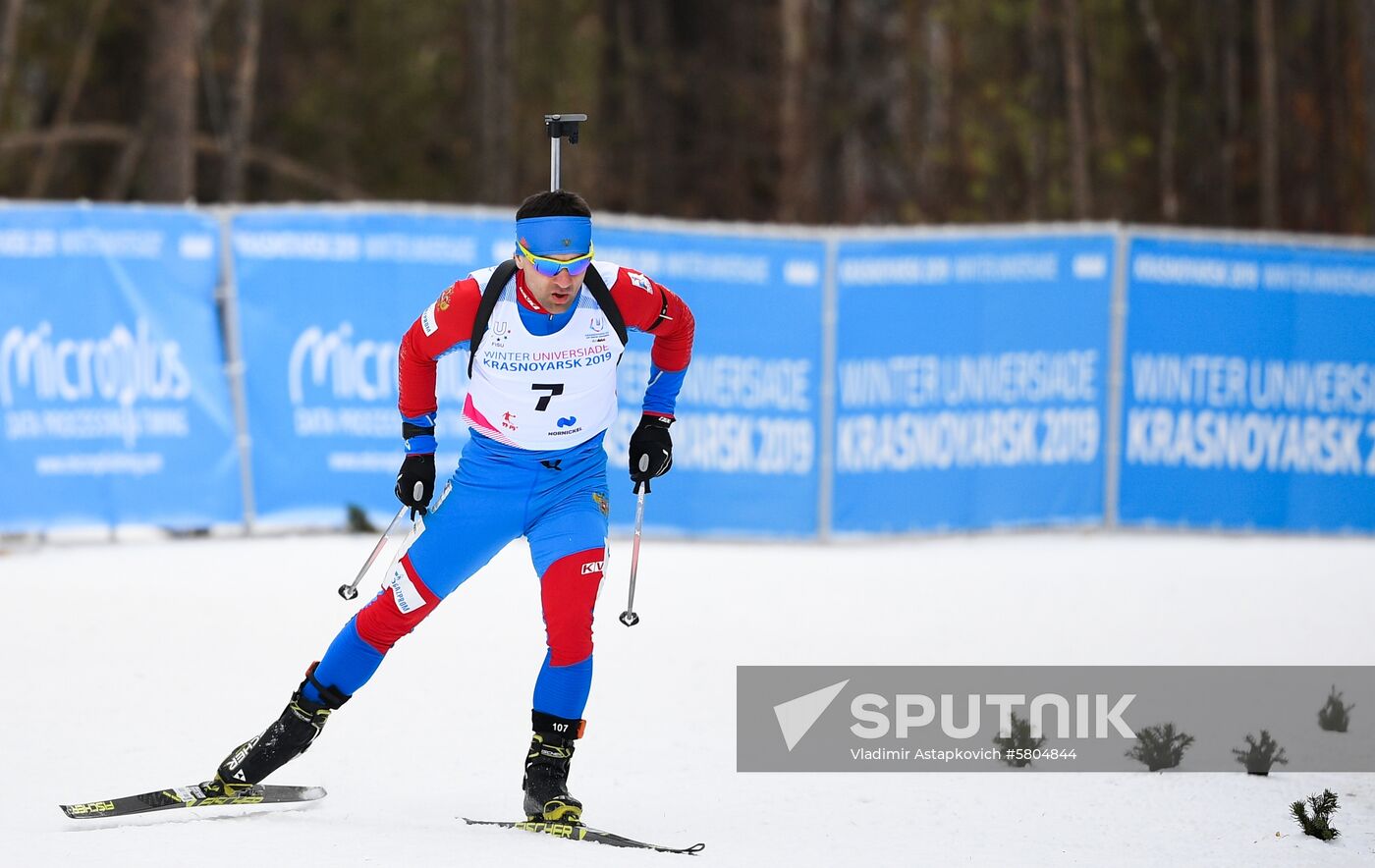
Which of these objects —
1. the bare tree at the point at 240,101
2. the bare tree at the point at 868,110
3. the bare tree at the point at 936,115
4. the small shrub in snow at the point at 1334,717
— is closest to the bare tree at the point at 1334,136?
the bare tree at the point at 936,115

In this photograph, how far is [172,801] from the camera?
19.8ft

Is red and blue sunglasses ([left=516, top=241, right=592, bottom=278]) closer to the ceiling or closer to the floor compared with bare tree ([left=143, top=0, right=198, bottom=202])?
closer to the floor

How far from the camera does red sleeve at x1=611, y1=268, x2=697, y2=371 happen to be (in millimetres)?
6352

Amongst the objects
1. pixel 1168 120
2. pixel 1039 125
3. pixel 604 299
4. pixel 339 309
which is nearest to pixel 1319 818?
pixel 604 299

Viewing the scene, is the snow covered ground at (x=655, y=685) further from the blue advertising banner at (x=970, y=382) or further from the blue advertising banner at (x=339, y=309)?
the blue advertising banner at (x=339, y=309)

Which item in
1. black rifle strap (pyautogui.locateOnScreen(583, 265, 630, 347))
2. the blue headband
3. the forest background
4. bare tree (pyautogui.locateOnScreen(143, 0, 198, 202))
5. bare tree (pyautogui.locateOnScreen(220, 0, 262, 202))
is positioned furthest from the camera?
the forest background

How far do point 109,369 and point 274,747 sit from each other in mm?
6472

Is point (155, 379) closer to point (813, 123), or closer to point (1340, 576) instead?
point (1340, 576)

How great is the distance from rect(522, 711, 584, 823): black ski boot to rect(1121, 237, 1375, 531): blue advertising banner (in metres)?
7.84

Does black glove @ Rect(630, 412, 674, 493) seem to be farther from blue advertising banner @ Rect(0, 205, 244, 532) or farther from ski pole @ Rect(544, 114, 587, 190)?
blue advertising banner @ Rect(0, 205, 244, 532)

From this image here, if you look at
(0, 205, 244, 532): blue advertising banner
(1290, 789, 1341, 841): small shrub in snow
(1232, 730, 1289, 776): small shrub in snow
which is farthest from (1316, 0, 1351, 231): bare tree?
(1290, 789, 1341, 841): small shrub in snow

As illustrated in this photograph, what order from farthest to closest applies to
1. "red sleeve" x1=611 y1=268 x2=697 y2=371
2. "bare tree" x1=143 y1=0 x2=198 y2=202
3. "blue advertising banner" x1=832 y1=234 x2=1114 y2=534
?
"bare tree" x1=143 y1=0 x2=198 y2=202 < "blue advertising banner" x1=832 y1=234 x2=1114 y2=534 < "red sleeve" x1=611 y1=268 x2=697 y2=371

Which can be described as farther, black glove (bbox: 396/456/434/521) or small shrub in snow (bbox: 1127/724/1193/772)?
small shrub in snow (bbox: 1127/724/1193/772)

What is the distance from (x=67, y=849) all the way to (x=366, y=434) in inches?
269
